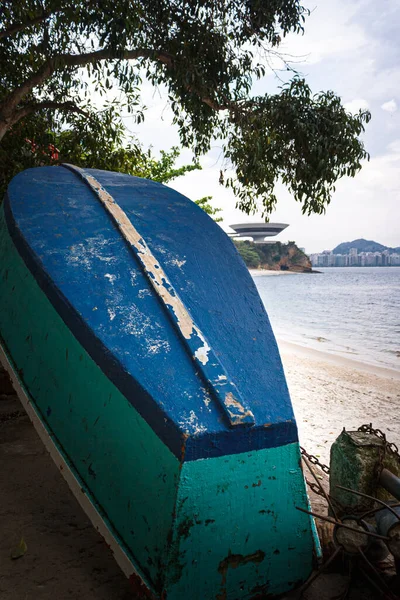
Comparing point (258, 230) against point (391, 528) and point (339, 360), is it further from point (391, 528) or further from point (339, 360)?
point (391, 528)

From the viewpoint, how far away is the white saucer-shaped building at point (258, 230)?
261 feet

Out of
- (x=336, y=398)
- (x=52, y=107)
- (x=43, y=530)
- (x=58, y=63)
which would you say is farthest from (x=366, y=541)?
(x=52, y=107)

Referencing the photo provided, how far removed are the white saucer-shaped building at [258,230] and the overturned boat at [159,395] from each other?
77953 mm

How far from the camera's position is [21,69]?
6.84m

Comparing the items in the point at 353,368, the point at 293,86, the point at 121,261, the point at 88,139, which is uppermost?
the point at 293,86

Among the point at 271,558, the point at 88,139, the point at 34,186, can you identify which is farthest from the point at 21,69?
the point at 271,558

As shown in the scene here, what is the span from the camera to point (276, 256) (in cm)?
8631

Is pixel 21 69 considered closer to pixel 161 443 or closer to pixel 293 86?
pixel 293 86

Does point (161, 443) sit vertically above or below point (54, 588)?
above

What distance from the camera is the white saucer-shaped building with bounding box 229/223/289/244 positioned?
79.5 metres

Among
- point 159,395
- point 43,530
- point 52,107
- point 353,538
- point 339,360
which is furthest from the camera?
point 339,360

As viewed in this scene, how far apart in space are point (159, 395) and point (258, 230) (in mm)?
80635

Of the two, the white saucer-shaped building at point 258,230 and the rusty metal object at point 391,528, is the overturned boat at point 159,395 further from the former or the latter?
the white saucer-shaped building at point 258,230

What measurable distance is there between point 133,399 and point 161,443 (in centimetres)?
20
